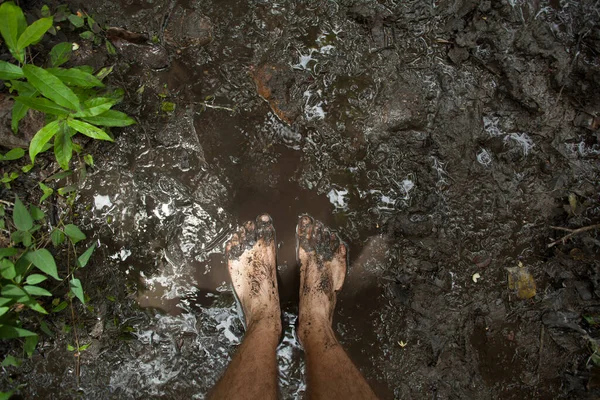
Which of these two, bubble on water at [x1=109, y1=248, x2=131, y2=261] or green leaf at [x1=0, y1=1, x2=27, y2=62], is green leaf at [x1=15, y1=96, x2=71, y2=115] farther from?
bubble on water at [x1=109, y1=248, x2=131, y2=261]

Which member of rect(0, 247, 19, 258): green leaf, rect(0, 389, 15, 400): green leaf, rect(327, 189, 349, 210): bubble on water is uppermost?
rect(0, 247, 19, 258): green leaf


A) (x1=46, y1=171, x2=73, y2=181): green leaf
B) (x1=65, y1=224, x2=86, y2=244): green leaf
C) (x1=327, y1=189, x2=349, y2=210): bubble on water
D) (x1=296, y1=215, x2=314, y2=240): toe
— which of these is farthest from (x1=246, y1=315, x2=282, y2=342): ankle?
A: (x1=46, y1=171, x2=73, y2=181): green leaf

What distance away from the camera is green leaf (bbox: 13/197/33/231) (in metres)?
1.93

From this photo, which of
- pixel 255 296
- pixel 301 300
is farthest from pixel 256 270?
pixel 301 300

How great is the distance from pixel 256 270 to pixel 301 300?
1.12 ft

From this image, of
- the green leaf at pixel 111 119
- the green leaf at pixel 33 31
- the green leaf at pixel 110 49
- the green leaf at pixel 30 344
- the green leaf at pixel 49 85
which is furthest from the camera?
the green leaf at pixel 110 49

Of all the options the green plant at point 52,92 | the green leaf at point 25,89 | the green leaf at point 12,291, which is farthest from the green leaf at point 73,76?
the green leaf at point 12,291

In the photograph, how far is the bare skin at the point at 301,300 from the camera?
2.09 meters

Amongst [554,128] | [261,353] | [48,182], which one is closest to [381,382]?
[261,353]

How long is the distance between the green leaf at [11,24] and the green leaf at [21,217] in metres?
0.71

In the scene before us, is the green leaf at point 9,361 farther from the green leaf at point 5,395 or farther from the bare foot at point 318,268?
the bare foot at point 318,268

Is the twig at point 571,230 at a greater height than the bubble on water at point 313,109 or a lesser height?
lesser

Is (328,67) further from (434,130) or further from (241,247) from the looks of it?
(241,247)

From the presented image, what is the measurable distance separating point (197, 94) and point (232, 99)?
0.23 m
